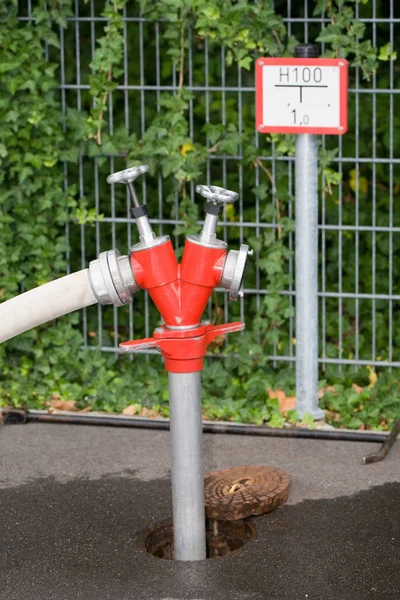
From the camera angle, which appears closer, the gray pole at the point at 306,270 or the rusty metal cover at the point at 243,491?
the rusty metal cover at the point at 243,491

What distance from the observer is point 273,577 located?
3756 millimetres

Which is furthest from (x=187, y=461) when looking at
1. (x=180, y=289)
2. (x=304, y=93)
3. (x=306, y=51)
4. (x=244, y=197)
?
(x=244, y=197)

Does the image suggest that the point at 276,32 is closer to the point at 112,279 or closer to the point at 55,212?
the point at 55,212

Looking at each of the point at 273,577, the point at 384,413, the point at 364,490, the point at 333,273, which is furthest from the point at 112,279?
the point at 333,273

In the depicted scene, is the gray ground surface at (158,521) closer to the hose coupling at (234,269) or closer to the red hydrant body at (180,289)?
the red hydrant body at (180,289)

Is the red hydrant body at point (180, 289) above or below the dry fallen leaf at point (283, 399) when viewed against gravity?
above

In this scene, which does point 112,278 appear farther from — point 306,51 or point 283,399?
point 283,399

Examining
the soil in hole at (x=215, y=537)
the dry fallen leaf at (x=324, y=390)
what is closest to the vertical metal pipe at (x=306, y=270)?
the dry fallen leaf at (x=324, y=390)

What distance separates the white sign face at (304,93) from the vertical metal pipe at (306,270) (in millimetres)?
96

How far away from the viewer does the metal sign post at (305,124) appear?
5090 millimetres

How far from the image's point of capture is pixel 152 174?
575cm

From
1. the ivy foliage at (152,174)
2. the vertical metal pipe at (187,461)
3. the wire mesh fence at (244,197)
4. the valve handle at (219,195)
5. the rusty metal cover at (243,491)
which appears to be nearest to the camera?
the valve handle at (219,195)

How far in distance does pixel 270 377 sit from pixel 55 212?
1.33 meters

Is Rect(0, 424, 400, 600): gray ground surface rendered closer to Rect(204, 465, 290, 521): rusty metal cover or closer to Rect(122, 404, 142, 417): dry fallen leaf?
Rect(204, 465, 290, 521): rusty metal cover
